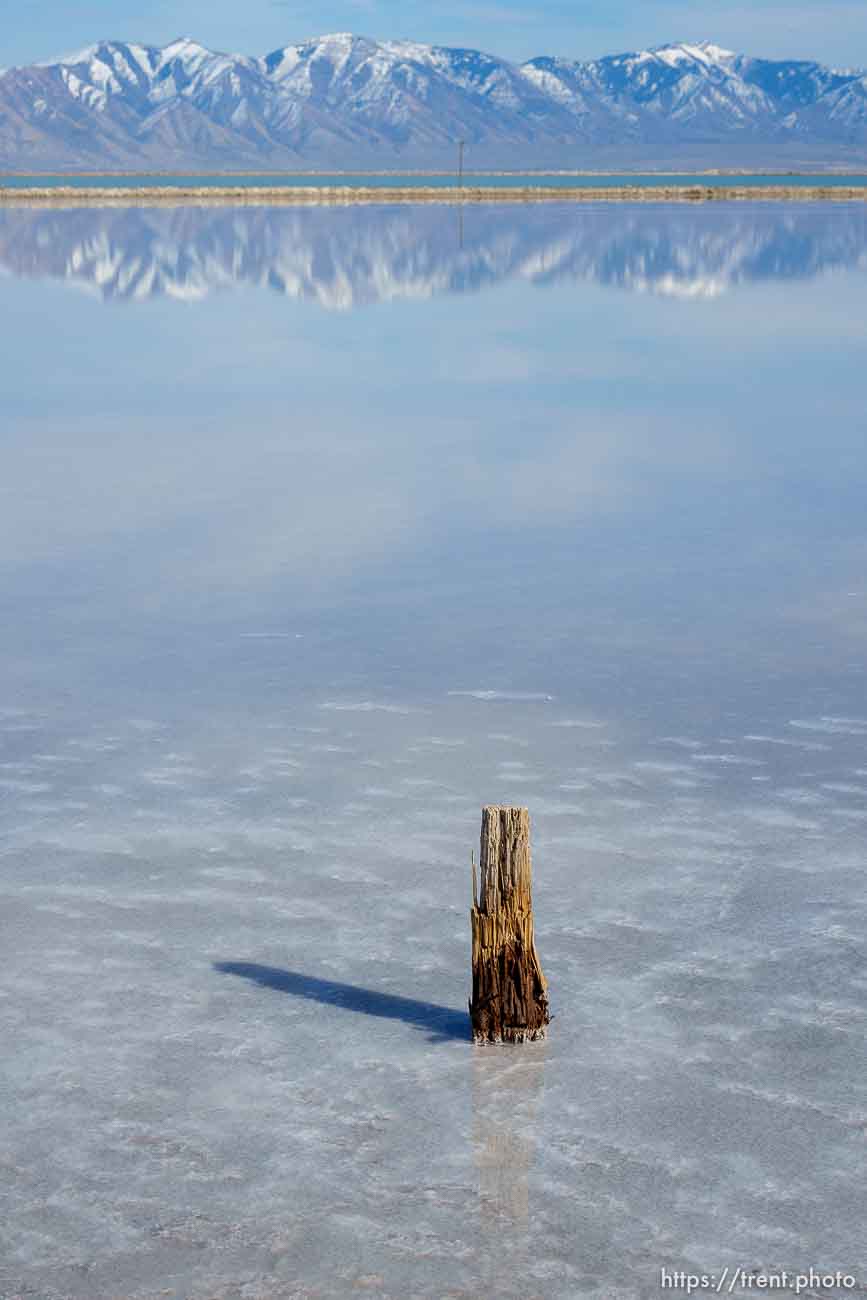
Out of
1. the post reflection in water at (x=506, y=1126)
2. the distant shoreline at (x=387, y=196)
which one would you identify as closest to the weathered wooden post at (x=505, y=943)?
the post reflection in water at (x=506, y=1126)

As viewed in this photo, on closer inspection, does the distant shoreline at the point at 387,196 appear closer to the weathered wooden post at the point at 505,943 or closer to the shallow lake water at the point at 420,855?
the shallow lake water at the point at 420,855

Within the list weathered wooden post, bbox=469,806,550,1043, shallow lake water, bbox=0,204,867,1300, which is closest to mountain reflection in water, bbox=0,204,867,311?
shallow lake water, bbox=0,204,867,1300

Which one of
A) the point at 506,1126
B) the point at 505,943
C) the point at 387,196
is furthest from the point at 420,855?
the point at 387,196

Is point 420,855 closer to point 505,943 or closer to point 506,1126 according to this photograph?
point 505,943

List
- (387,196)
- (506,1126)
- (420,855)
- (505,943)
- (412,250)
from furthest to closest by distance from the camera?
(387,196)
(412,250)
(420,855)
(505,943)
(506,1126)

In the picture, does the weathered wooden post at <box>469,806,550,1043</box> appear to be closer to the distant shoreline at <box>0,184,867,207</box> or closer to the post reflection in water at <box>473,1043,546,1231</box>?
the post reflection in water at <box>473,1043,546,1231</box>

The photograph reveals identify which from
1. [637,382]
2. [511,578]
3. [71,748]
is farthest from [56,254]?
[71,748]

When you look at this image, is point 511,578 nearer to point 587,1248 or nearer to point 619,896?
point 619,896
